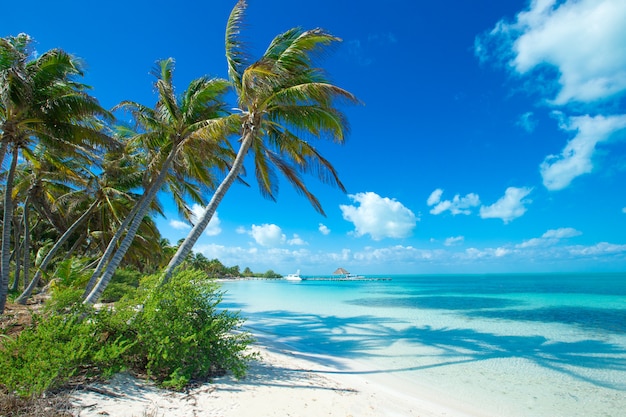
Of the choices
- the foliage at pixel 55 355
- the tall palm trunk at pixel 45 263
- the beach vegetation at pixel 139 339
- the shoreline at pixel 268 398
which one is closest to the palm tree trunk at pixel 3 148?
the tall palm trunk at pixel 45 263

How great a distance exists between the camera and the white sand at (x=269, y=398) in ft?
11.6

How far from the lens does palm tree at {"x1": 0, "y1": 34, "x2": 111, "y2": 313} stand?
6969mm

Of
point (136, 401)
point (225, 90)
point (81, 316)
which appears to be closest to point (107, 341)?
point (81, 316)

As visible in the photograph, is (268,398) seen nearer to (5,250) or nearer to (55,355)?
(55,355)

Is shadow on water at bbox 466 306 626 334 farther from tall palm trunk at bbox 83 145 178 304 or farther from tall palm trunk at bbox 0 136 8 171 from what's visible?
tall palm trunk at bbox 0 136 8 171

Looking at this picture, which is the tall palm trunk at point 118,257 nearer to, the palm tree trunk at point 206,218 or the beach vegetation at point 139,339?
the beach vegetation at point 139,339

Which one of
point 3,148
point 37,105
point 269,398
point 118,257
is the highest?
point 37,105

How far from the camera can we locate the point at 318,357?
7973mm

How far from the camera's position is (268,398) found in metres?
4.23

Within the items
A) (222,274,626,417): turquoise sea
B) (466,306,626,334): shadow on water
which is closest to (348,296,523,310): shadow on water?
(466,306,626,334): shadow on water

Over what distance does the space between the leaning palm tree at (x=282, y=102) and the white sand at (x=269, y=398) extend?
3074mm

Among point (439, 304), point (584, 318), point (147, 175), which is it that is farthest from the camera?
point (439, 304)

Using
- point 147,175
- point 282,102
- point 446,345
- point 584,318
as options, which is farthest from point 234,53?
point 584,318

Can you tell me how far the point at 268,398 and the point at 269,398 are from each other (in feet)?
0.05
